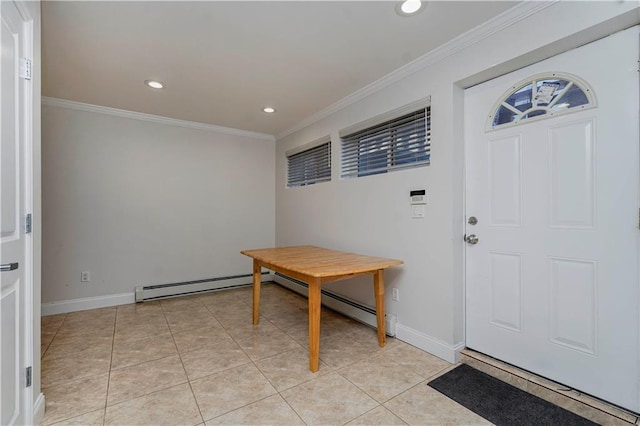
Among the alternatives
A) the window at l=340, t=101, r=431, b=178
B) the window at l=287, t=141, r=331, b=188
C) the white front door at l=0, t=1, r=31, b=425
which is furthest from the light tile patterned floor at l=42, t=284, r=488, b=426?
the window at l=287, t=141, r=331, b=188

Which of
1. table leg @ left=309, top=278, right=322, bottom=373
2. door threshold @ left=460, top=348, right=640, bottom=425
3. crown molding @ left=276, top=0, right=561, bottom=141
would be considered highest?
crown molding @ left=276, top=0, right=561, bottom=141

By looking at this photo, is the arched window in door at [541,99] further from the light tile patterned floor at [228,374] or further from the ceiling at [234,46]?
the light tile patterned floor at [228,374]

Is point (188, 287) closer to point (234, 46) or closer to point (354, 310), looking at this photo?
point (354, 310)

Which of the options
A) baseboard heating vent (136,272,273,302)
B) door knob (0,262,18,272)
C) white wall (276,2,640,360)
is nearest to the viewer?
door knob (0,262,18,272)

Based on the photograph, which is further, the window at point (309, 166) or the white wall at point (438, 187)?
the window at point (309, 166)

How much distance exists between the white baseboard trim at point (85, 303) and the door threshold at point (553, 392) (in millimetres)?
3883

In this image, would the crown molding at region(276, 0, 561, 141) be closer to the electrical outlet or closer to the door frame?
the electrical outlet

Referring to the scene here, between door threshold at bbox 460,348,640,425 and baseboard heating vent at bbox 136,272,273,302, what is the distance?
3194mm

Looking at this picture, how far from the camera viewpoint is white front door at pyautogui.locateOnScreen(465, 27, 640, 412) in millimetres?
1588

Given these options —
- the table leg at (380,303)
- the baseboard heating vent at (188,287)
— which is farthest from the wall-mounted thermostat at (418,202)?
the baseboard heating vent at (188,287)

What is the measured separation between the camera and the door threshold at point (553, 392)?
1.56m

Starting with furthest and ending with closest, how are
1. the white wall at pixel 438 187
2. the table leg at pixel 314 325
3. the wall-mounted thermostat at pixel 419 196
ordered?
the wall-mounted thermostat at pixel 419 196, the table leg at pixel 314 325, the white wall at pixel 438 187

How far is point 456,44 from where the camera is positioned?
2.14m

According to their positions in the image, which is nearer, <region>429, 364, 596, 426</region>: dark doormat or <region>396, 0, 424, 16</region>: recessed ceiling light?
<region>429, 364, 596, 426</region>: dark doormat
